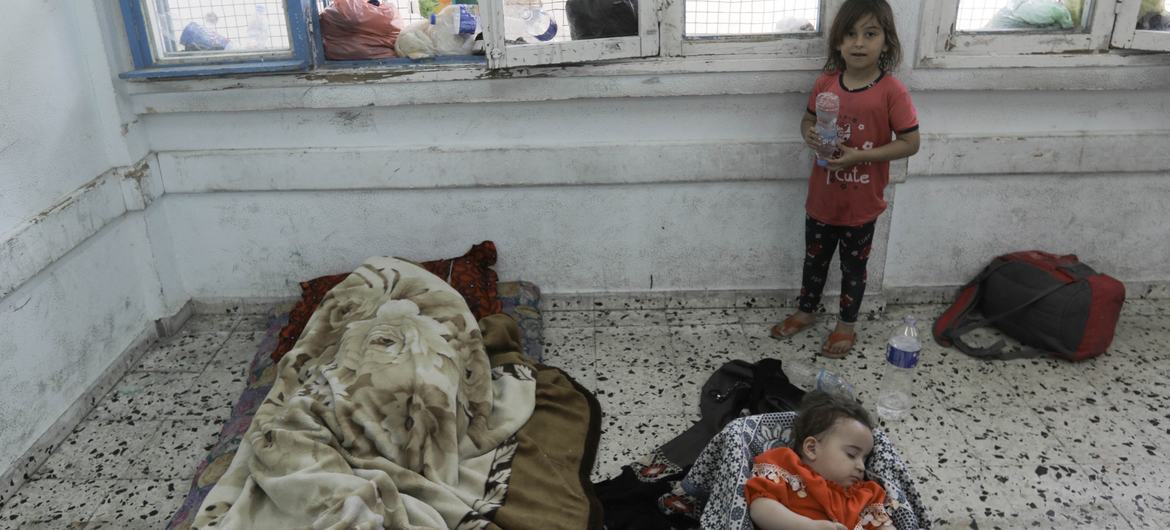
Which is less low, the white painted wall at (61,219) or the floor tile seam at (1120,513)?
the white painted wall at (61,219)

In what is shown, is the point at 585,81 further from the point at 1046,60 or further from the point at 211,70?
the point at 1046,60

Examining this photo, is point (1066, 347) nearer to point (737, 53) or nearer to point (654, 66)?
point (737, 53)

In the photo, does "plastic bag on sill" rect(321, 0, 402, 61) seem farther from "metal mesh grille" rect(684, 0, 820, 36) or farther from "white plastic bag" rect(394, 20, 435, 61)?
"metal mesh grille" rect(684, 0, 820, 36)

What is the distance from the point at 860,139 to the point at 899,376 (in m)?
0.89

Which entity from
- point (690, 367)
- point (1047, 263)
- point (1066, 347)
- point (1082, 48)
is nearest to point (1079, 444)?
point (1066, 347)

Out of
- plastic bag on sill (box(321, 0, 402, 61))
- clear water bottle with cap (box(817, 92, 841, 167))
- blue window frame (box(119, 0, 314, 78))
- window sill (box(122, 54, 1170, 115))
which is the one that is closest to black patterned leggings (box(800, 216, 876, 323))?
clear water bottle with cap (box(817, 92, 841, 167))

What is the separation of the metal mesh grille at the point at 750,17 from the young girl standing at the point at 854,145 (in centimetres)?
21

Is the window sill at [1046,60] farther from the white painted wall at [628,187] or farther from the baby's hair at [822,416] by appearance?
the baby's hair at [822,416]

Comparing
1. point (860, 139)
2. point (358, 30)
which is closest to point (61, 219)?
point (358, 30)

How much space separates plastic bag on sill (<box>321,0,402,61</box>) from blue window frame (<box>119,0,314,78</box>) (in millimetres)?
100

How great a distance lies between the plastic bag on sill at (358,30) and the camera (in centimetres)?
326

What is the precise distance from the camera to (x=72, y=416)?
9.62 ft

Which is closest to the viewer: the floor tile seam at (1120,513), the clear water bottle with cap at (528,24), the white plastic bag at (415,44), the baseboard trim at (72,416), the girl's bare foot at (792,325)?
the floor tile seam at (1120,513)

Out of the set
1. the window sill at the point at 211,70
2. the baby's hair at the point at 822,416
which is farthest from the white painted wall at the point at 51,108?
→ the baby's hair at the point at 822,416
